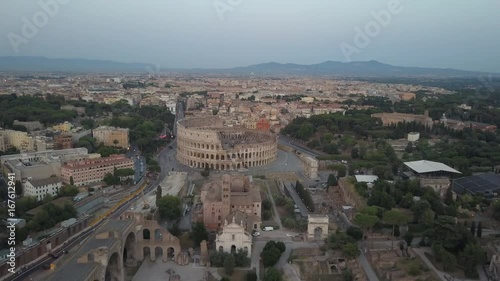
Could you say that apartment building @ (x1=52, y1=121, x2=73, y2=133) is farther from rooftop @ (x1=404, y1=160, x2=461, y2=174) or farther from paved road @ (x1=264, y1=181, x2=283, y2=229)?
rooftop @ (x1=404, y1=160, x2=461, y2=174)

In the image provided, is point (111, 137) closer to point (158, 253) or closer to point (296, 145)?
point (296, 145)

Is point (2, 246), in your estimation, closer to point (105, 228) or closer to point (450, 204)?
point (105, 228)

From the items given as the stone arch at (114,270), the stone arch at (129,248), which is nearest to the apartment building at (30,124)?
the stone arch at (129,248)

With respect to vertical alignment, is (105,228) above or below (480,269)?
above

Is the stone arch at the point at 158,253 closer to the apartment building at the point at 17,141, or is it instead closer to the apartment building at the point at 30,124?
the apartment building at the point at 17,141

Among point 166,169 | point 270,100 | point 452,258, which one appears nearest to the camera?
point 452,258

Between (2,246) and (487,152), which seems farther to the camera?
(487,152)

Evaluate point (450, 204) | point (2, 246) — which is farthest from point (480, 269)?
point (2, 246)
